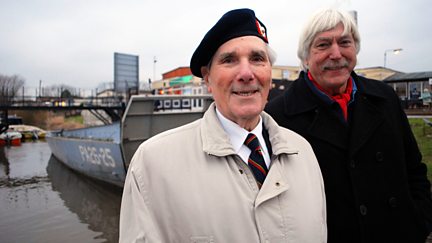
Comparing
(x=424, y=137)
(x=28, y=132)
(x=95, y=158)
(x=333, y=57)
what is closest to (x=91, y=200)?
(x=95, y=158)

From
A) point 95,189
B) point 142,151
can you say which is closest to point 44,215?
point 95,189

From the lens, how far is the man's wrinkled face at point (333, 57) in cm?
212

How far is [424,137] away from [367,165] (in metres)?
9.38

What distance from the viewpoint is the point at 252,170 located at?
1625 mm

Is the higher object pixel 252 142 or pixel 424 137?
pixel 252 142

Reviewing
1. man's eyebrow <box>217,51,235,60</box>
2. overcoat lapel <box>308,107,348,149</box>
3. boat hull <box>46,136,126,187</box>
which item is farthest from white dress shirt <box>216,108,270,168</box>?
boat hull <box>46,136,126,187</box>

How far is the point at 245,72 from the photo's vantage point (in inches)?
62.6

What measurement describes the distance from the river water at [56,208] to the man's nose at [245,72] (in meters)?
7.13

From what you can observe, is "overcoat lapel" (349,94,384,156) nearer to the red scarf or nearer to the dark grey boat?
the red scarf

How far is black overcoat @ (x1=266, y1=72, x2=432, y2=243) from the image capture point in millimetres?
2061

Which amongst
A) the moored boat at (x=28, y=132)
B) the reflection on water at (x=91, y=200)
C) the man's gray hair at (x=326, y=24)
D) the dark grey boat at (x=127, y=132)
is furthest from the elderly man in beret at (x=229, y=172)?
the moored boat at (x=28, y=132)

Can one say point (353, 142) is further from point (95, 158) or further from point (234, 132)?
point (95, 158)

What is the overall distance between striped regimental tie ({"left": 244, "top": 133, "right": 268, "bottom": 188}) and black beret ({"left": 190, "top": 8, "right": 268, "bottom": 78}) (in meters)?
0.52

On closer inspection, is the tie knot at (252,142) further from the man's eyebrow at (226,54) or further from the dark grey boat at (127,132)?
the dark grey boat at (127,132)
